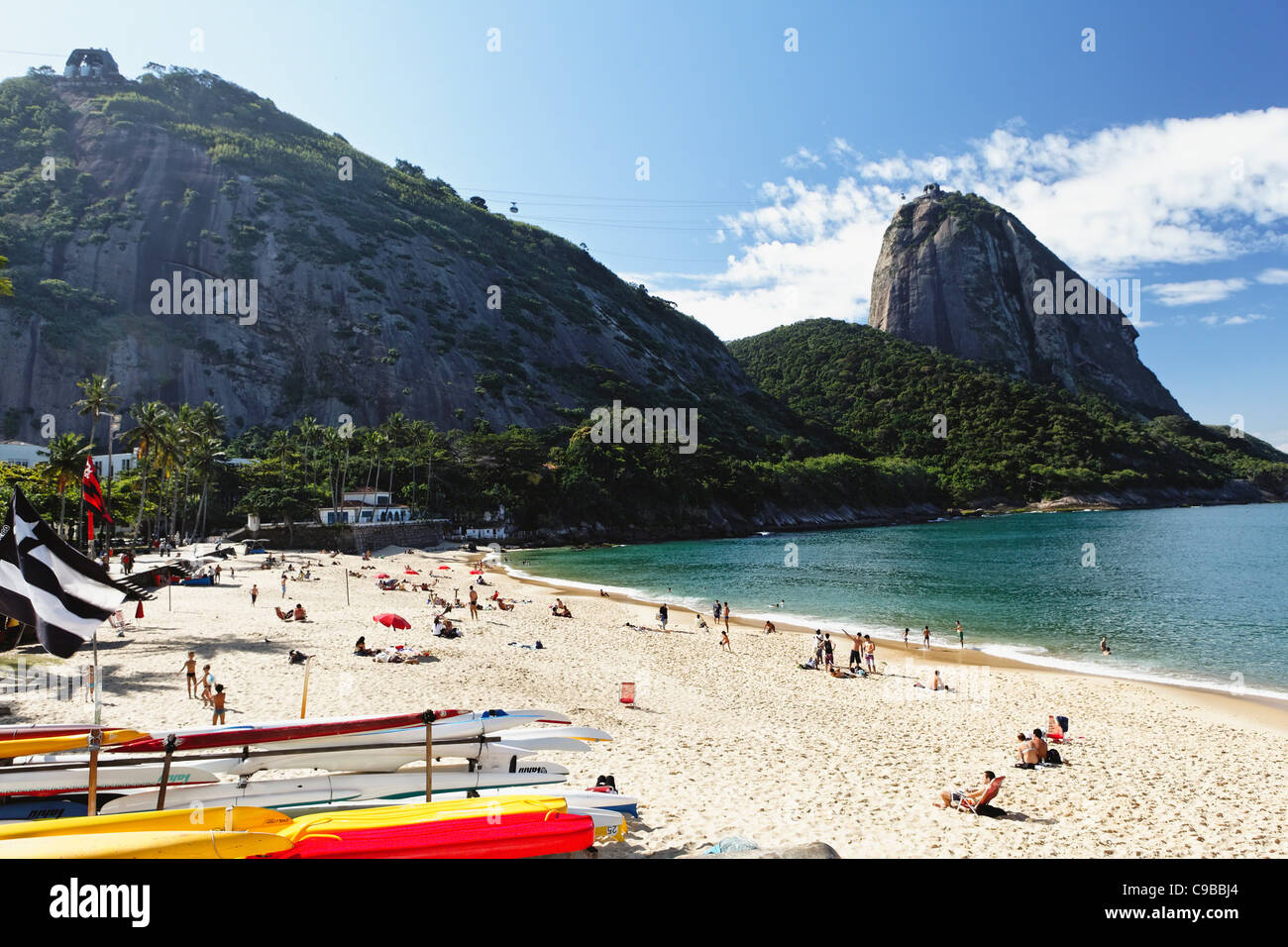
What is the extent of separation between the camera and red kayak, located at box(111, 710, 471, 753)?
22.4 ft

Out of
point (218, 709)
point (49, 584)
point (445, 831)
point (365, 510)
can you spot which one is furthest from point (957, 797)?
point (365, 510)

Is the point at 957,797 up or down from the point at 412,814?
down

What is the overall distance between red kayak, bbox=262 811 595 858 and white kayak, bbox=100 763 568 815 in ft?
9.89

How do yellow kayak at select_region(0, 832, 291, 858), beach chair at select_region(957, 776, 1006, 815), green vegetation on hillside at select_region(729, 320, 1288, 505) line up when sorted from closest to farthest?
yellow kayak at select_region(0, 832, 291, 858) → beach chair at select_region(957, 776, 1006, 815) → green vegetation on hillside at select_region(729, 320, 1288, 505)

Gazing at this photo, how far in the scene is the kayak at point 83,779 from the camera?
→ 732cm

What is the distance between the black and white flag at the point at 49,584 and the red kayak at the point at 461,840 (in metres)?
4.79

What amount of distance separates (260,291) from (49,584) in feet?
411

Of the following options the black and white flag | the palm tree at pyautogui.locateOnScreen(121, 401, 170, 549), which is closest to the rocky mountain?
the palm tree at pyautogui.locateOnScreen(121, 401, 170, 549)

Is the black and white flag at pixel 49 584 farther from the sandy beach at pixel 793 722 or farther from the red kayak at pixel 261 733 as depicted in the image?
the sandy beach at pixel 793 722

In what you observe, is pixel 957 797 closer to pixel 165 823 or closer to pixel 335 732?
pixel 335 732

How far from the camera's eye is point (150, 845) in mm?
4348

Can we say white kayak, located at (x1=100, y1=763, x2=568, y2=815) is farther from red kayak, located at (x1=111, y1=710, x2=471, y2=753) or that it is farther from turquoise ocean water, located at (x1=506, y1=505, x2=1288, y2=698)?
turquoise ocean water, located at (x1=506, y1=505, x2=1288, y2=698)
